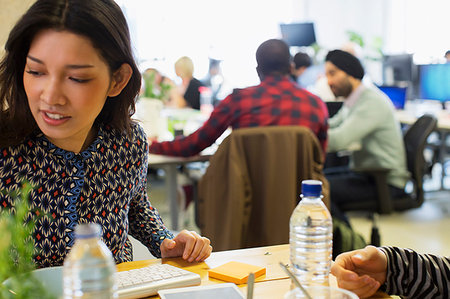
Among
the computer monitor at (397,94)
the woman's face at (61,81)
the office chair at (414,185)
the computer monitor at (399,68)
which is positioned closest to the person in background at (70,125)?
the woman's face at (61,81)

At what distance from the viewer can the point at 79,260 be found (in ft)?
1.87

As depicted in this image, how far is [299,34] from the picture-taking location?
7.02 m

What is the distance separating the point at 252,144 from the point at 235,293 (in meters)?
1.37

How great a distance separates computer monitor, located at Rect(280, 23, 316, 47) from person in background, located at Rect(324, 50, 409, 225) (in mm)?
3243

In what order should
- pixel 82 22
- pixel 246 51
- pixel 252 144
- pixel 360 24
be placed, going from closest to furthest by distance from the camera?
pixel 82 22, pixel 252 144, pixel 246 51, pixel 360 24

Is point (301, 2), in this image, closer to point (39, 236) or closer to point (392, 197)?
point (392, 197)

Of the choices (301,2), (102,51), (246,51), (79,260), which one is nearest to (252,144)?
(102,51)

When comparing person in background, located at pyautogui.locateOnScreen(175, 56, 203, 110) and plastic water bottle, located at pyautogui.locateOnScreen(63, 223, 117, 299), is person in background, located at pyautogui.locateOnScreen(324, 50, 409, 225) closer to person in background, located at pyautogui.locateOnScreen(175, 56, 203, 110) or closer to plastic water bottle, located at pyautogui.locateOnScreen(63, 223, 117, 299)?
person in background, located at pyautogui.locateOnScreen(175, 56, 203, 110)

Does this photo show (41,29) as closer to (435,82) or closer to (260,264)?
(260,264)

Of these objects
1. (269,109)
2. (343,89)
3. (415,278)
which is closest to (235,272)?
(415,278)

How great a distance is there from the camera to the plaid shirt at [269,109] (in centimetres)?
265

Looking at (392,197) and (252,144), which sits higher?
(252,144)

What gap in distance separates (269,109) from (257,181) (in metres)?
0.43

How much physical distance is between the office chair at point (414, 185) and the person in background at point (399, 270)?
A: 80.1 inches
